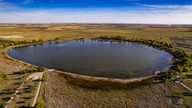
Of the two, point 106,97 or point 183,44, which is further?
point 183,44

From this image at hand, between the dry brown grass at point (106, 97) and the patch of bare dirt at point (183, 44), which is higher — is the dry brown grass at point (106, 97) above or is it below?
below

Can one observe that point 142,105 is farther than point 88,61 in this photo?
No

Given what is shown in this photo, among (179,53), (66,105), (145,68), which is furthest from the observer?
(179,53)

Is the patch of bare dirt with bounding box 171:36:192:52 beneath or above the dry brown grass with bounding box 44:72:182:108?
above

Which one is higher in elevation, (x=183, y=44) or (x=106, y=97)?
(x=183, y=44)

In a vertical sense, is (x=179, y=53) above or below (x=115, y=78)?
above

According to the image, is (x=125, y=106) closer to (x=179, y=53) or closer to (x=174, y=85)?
(x=174, y=85)

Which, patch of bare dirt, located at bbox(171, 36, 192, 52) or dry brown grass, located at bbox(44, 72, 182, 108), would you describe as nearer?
dry brown grass, located at bbox(44, 72, 182, 108)

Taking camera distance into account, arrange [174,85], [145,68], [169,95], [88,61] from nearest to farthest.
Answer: [169,95] < [174,85] < [145,68] < [88,61]

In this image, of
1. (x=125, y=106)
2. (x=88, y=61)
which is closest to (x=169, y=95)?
(x=125, y=106)

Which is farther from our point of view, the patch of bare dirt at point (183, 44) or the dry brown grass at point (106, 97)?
the patch of bare dirt at point (183, 44)
